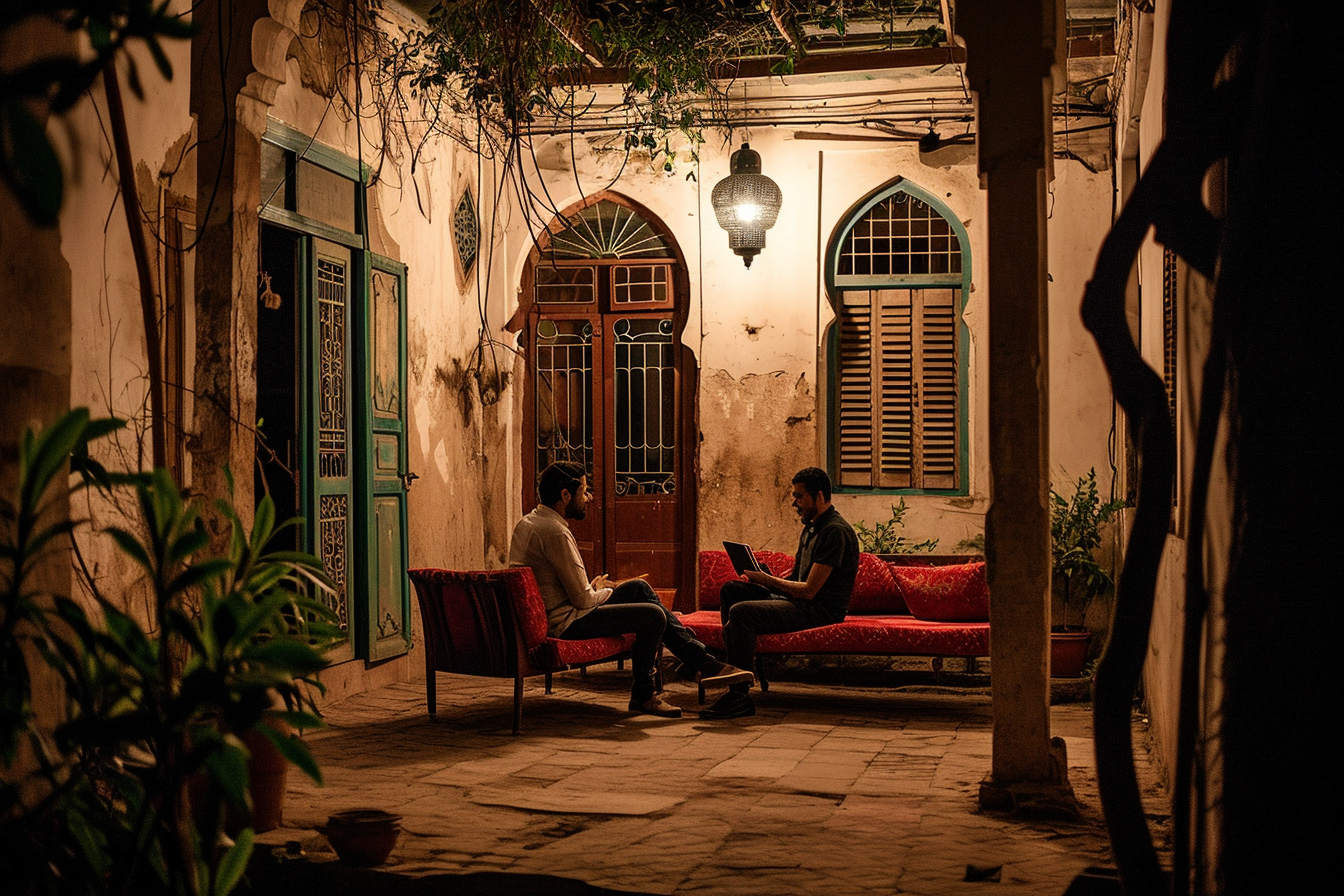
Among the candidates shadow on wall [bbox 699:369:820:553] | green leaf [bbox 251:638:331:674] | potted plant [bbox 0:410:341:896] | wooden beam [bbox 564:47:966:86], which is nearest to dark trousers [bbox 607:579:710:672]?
shadow on wall [bbox 699:369:820:553]

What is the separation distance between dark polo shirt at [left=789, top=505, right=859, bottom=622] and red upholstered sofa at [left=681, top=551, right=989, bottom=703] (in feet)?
0.64

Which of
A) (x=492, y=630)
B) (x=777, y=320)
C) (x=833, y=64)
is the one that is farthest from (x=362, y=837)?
(x=777, y=320)

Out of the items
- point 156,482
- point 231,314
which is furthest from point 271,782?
point 156,482

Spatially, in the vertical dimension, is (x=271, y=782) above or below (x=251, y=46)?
below

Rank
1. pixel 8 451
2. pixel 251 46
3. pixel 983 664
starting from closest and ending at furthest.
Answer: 1. pixel 8 451
2. pixel 251 46
3. pixel 983 664

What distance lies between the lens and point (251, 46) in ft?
18.1

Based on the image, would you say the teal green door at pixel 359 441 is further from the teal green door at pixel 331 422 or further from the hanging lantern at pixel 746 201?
the hanging lantern at pixel 746 201

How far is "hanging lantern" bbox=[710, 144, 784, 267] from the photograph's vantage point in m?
9.80

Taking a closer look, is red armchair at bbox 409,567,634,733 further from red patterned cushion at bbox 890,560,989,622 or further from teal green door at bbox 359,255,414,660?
red patterned cushion at bbox 890,560,989,622

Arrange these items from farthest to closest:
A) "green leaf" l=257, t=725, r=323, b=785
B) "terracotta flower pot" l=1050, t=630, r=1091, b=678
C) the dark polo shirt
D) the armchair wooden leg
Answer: "terracotta flower pot" l=1050, t=630, r=1091, b=678
the dark polo shirt
the armchair wooden leg
"green leaf" l=257, t=725, r=323, b=785

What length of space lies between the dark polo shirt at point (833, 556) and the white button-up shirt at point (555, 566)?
1371 millimetres

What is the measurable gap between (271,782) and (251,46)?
3029 mm

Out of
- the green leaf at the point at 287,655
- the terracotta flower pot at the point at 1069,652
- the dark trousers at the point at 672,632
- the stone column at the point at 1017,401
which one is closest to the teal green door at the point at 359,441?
the dark trousers at the point at 672,632

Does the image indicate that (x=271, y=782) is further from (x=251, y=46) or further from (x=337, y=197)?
(x=337, y=197)
